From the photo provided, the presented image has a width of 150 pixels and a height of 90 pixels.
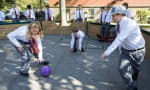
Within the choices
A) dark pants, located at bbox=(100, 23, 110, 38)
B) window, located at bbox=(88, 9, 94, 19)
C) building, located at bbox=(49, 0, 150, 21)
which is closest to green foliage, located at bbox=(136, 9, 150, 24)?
building, located at bbox=(49, 0, 150, 21)

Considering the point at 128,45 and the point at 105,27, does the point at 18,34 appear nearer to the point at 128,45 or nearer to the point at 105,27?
the point at 128,45

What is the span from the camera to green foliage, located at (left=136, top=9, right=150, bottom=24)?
868 inches

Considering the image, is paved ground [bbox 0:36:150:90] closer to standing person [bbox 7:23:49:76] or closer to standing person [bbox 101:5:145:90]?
standing person [bbox 7:23:49:76]

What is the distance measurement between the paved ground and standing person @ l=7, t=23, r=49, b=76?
0.49 m

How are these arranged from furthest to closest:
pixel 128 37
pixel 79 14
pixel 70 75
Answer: pixel 79 14
pixel 70 75
pixel 128 37

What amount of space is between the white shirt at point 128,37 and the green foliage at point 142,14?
20.9m

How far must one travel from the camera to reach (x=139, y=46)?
3.32 metres

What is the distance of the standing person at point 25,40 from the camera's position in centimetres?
399

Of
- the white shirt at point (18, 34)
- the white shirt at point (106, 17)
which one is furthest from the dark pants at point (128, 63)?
the white shirt at point (106, 17)

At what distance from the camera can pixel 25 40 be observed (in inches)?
170

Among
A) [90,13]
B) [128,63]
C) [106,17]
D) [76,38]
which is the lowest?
[128,63]

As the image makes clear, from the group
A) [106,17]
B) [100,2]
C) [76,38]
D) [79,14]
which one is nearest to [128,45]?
[76,38]

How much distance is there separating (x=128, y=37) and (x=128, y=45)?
199 mm

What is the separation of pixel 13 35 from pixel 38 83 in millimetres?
1355
